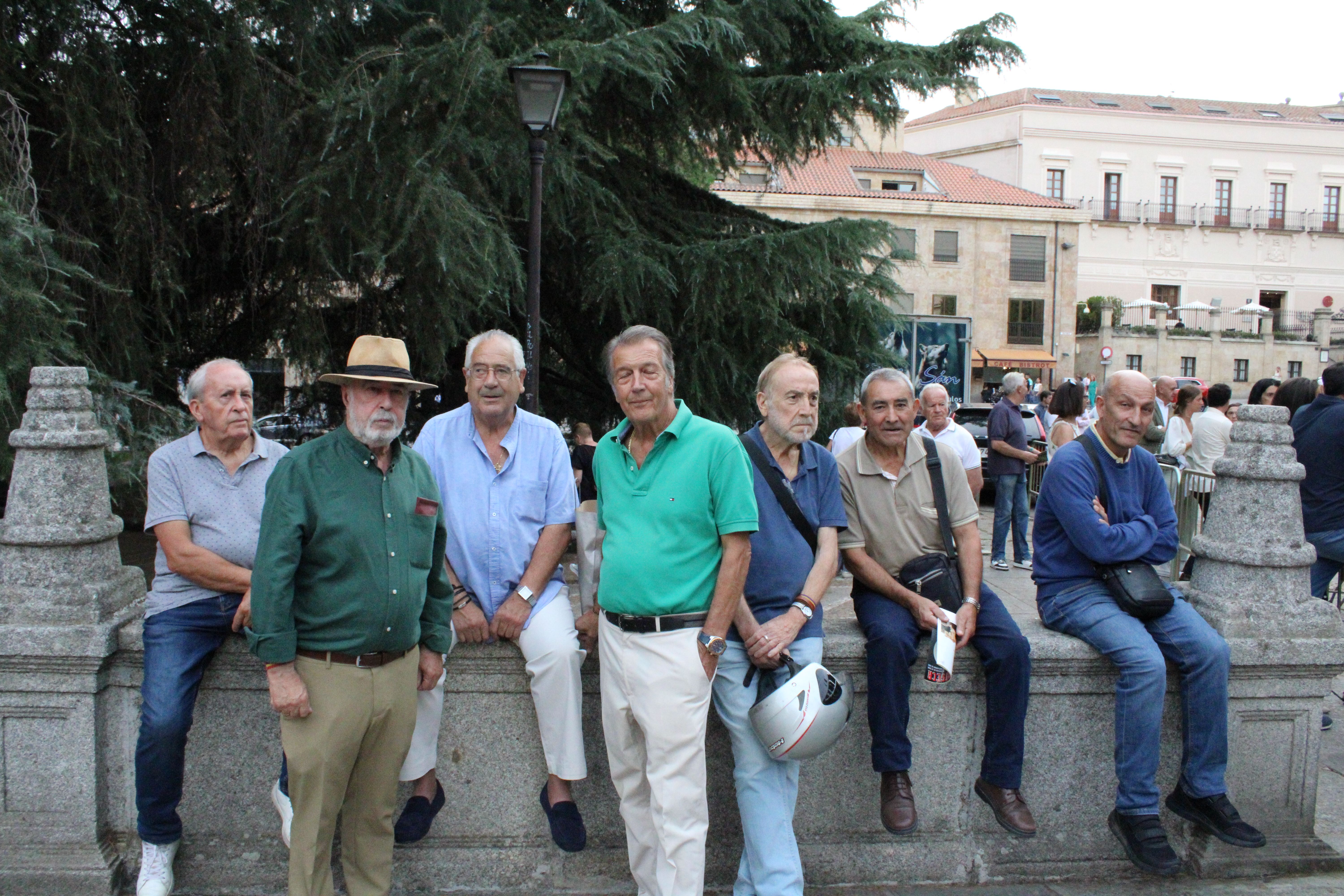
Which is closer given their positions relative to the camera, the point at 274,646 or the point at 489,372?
the point at 274,646

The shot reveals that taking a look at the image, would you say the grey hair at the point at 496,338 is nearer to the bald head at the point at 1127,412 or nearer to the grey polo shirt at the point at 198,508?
the grey polo shirt at the point at 198,508

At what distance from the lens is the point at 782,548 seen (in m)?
3.51

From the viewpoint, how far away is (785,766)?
3434 millimetres

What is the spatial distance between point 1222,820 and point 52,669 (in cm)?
430

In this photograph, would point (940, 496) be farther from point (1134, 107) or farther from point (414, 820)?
point (1134, 107)

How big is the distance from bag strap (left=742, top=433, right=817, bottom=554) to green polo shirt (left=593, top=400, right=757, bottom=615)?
0.90 ft

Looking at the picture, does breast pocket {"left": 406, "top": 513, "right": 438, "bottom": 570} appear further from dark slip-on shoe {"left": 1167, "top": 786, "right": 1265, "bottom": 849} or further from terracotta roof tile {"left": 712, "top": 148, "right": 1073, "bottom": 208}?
terracotta roof tile {"left": 712, "top": 148, "right": 1073, "bottom": 208}

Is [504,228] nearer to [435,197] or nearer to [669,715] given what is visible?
[435,197]

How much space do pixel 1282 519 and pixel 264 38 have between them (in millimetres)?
7988

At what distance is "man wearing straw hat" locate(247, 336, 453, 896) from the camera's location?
2963mm

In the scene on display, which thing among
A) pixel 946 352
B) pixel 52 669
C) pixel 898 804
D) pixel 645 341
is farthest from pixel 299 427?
pixel 946 352

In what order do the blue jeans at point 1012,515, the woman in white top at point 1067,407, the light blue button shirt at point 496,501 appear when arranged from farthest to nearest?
1. the blue jeans at point 1012,515
2. the woman in white top at point 1067,407
3. the light blue button shirt at point 496,501

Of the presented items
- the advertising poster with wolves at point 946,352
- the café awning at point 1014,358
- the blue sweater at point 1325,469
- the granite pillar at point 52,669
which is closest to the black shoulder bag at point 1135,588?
the blue sweater at point 1325,469

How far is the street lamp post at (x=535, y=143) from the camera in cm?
766
